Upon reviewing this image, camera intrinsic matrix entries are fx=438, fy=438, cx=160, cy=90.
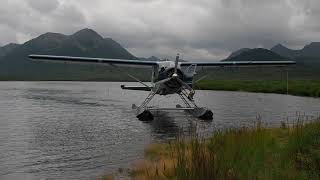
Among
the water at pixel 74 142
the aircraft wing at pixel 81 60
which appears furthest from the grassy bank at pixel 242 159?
the aircraft wing at pixel 81 60

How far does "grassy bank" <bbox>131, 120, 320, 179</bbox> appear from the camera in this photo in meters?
7.12

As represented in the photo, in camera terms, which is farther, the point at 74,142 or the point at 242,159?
the point at 74,142

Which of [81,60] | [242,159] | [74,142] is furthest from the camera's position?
[81,60]

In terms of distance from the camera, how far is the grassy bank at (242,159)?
7.12 metres

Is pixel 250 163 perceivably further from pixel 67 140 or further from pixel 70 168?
pixel 67 140

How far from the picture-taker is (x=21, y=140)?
17.9 meters

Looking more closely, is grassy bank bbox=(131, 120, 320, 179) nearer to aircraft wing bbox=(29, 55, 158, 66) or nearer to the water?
the water

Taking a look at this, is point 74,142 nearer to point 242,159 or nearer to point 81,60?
point 242,159

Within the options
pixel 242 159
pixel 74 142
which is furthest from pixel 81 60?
pixel 242 159

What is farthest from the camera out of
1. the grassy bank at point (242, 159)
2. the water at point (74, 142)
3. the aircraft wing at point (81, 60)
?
the aircraft wing at point (81, 60)

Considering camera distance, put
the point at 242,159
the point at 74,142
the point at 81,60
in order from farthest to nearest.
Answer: the point at 81,60 → the point at 74,142 → the point at 242,159

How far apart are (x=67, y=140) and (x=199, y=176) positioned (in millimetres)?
11968

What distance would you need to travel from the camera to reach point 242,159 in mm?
9406

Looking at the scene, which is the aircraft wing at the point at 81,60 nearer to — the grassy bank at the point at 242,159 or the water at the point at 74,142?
the water at the point at 74,142
